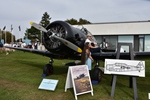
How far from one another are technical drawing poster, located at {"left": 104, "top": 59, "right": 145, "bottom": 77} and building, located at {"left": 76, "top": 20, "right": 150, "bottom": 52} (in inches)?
815

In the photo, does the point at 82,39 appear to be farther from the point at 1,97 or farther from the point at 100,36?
the point at 100,36

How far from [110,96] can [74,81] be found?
117 centimetres

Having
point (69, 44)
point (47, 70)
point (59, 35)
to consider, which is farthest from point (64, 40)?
point (47, 70)

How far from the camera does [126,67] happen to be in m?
5.41

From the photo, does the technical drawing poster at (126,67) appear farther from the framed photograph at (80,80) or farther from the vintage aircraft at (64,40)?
the vintage aircraft at (64,40)

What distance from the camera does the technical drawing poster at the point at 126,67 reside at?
17.1ft

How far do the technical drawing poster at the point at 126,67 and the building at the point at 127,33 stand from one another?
2070 centimetres

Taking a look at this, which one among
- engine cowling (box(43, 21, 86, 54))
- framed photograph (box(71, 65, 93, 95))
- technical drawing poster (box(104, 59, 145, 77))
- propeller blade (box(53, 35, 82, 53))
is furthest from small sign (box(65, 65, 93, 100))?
engine cowling (box(43, 21, 86, 54))

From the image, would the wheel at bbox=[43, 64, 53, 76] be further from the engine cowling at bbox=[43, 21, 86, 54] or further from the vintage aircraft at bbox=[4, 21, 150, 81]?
the engine cowling at bbox=[43, 21, 86, 54]

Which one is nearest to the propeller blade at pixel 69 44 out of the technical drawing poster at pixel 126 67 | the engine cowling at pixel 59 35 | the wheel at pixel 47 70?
the engine cowling at pixel 59 35

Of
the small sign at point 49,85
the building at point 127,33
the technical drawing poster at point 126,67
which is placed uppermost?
the building at point 127,33

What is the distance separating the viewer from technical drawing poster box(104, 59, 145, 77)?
521 centimetres

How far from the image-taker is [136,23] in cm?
2667

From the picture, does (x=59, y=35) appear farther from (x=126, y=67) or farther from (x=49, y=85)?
(x=126, y=67)
